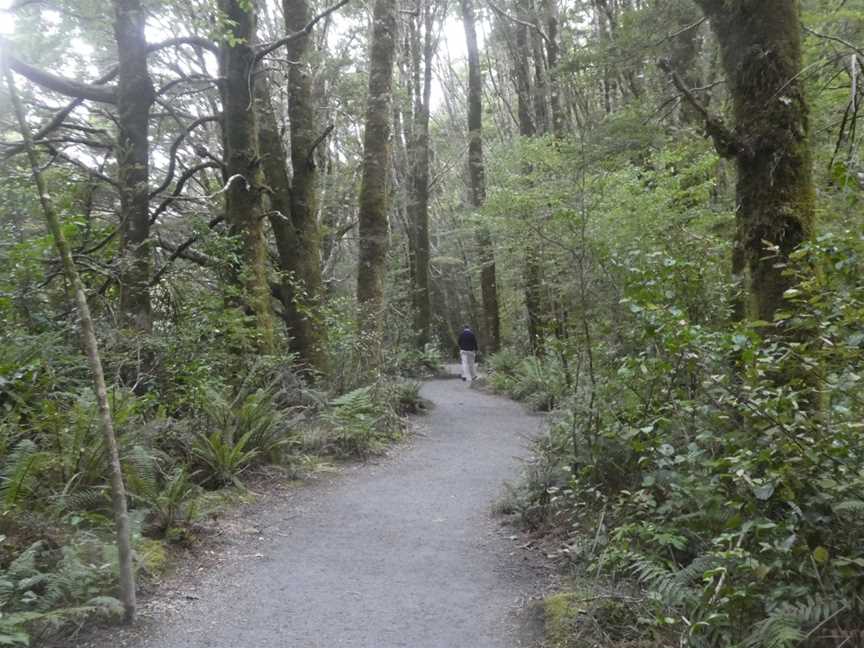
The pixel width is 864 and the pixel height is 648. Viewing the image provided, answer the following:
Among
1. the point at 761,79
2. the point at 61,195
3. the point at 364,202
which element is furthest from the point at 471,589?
the point at 364,202

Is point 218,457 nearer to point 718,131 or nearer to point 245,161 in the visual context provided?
point 245,161

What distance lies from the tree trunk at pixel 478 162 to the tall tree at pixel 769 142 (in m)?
16.4

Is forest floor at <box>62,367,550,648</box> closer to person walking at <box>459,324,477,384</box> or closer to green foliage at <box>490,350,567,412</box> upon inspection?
green foliage at <box>490,350,567,412</box>

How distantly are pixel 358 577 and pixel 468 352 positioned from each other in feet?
49.8

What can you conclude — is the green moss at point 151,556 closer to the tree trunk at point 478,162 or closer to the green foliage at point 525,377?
the green foliage at point 525,377

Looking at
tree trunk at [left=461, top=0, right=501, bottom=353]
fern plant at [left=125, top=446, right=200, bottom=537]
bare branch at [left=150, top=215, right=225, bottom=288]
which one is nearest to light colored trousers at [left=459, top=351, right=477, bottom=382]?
tree trunk at [left=461, top=0, right=501, bottom=353]

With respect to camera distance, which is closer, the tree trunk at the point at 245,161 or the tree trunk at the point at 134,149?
the tree trunk at the point at 134,149

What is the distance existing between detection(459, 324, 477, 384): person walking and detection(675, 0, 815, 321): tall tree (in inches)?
591

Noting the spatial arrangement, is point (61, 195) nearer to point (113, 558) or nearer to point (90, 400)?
point (90, 400)

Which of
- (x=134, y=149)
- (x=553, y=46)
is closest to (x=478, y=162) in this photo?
(x=553, y=46)

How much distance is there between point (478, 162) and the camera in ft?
75.2

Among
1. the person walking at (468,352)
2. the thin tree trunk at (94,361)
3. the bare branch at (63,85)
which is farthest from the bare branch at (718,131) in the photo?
the person walking at (468,352)

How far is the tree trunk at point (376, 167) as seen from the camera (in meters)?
12.6

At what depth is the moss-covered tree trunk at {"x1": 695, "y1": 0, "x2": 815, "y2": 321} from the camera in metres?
4.82
